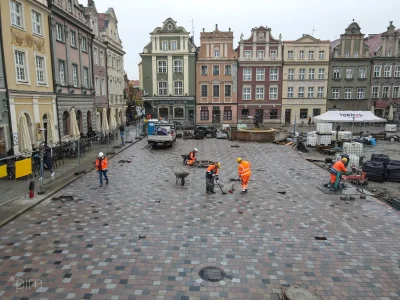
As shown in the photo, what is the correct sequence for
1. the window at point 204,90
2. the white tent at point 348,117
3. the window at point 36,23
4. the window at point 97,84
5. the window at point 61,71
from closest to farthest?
the window at point 36,23
the window at point 61,71
the white tent at point 348,117
the window at point 97,84
the window at point 204,90

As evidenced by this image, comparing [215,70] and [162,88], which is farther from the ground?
[215,70]

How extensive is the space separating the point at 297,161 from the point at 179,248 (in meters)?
15.4

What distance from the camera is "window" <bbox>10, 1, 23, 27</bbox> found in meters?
19.7

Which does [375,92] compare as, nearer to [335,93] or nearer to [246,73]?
[335,93]

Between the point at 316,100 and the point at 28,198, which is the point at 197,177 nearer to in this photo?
the point at 28,198

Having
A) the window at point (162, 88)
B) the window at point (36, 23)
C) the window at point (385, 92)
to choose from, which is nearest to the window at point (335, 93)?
the window at point (385, 92)

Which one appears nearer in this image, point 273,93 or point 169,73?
point 169,73

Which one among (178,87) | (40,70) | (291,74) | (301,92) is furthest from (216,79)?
(40,70)

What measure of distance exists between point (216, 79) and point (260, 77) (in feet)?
23.6

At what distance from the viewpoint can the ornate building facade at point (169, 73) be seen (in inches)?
1924

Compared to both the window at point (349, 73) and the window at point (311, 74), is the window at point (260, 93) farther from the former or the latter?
the window at point (349, 73)

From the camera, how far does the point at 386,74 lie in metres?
50.6

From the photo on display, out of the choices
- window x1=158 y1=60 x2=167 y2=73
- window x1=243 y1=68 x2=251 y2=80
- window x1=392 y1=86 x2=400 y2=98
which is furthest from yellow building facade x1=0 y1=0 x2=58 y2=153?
window x1=392 y1=86 x2=400 y2=98

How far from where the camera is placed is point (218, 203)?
12.6 m
